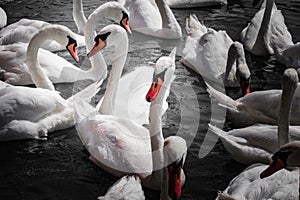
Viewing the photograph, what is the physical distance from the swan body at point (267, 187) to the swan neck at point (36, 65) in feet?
9.47

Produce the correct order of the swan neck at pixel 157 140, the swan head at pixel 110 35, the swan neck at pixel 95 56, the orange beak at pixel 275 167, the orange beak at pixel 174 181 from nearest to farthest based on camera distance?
the orange beak at pixel 275 167 < the orange beak at pixel 174 181 < the swan neck at pixel 157 140 < the swan head at pixel 110 35 < the swan neck at pixel 95 56

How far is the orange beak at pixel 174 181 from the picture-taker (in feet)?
16.0

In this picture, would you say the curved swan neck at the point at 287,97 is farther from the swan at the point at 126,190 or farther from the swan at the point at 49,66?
the swan at the point at 49,66

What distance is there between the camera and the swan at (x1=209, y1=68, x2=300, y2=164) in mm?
5645

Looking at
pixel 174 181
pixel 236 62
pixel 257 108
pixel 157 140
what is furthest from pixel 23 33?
pixel 174 181

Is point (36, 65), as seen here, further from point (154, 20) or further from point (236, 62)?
point (154, 20)

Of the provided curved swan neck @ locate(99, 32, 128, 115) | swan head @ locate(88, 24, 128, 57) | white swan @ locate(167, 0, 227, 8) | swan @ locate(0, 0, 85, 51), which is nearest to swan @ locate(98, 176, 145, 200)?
curved swan neck @ locate(99, 32, 128, 115)

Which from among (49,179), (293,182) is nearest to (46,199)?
(49,179)

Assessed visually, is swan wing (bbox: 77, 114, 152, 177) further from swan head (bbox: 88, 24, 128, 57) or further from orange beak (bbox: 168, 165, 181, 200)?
swan head (bbox: 88, 24, 128, 57)

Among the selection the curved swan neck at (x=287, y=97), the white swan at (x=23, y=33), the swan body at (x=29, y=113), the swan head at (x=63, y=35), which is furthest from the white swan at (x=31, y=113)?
the curved swan neck at (x=287, y=97)

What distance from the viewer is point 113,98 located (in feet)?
21.6

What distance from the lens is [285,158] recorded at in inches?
179

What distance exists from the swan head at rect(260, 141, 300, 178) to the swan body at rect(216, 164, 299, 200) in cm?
15

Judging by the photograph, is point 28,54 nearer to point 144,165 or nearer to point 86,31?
point 86,31
